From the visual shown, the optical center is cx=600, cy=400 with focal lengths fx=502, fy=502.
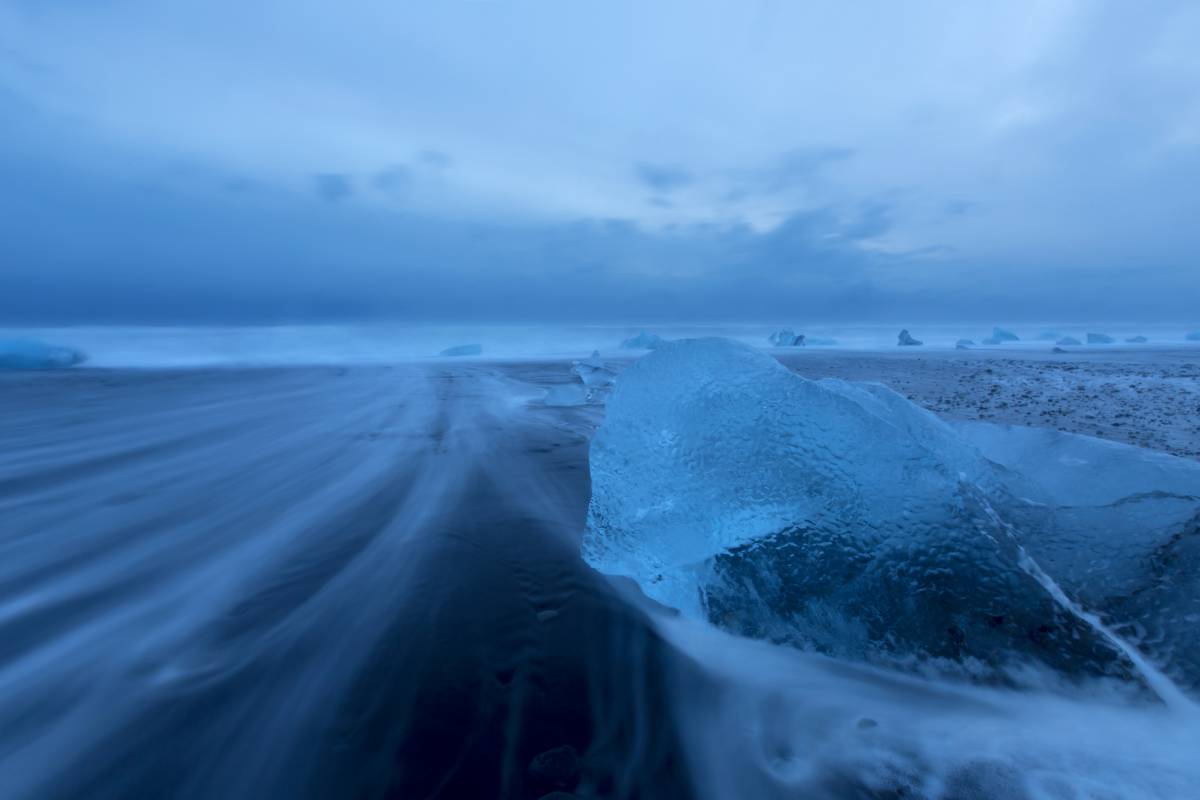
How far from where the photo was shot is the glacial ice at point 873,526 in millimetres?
1613

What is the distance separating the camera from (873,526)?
1.77m

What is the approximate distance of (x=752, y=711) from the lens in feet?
5.08

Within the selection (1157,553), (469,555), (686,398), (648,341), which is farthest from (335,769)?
(648,341)

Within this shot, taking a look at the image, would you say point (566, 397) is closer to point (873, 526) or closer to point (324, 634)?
point (324, 634)

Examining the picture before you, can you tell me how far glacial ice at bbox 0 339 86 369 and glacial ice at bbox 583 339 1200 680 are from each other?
60.4 ft

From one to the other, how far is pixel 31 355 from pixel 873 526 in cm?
1968

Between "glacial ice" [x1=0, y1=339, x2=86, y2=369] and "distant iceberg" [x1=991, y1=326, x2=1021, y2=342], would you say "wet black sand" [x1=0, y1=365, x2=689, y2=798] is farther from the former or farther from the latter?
"distant iceberg" [x1=991, y1=326, x2=1021, y2=342]

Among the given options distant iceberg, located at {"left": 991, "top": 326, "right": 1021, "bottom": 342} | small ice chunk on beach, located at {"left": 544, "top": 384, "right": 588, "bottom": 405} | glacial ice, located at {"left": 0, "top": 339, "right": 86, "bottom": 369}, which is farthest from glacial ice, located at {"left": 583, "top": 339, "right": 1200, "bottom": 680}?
distant iceberg, located at {"left": 991, "top": 326, "right": 1021, "bottom": 342}

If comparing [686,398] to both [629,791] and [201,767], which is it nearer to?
[629,791]

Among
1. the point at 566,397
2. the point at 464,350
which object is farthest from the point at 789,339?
the point at 566,397

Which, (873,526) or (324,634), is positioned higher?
(873,526)

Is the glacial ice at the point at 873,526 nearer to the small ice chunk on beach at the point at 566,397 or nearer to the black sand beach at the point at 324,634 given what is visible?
the black sand beach at the point at 324,634

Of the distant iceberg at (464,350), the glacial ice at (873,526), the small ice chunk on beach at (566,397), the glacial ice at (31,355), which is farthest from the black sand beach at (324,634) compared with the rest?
the distant iceberg at (464,350)

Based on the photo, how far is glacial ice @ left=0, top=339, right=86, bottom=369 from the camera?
13.0 metres
